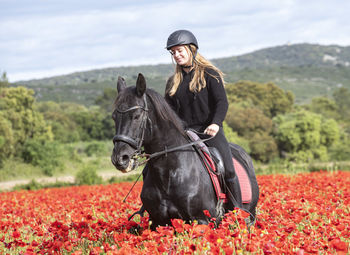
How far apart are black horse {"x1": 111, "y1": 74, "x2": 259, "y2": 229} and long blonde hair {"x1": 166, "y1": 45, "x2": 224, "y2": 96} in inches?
25.4

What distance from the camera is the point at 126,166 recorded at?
4.04 metres

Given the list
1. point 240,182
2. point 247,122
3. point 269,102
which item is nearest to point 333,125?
point 247,122

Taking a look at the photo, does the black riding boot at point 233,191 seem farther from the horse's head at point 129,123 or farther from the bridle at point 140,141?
the horse's head at point 129,123

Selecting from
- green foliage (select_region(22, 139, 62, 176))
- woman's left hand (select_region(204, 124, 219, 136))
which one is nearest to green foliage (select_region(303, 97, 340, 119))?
green foliage (select_region(22, 139, 62, 176))

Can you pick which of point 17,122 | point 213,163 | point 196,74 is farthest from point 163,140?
point 17,122

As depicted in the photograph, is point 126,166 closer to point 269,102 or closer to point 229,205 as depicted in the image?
point 229,205

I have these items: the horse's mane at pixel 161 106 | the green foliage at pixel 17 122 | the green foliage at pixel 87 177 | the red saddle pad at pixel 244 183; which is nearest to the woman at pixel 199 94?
the red saddle pad at pixel 244 183

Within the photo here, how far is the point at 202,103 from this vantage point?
5359 millimetres

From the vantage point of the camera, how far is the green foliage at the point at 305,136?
175ft

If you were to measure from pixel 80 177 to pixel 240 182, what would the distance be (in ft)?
65.3

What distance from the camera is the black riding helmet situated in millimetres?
5145

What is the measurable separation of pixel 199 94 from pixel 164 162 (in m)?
1.11

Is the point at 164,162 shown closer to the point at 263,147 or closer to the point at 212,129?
the point at 212,129

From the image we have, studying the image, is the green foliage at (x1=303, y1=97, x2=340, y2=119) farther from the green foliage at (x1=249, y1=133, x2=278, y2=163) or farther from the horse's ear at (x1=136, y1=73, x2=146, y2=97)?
the horse's ear at (x1=136, y1=73, x2=146, y2=97)
